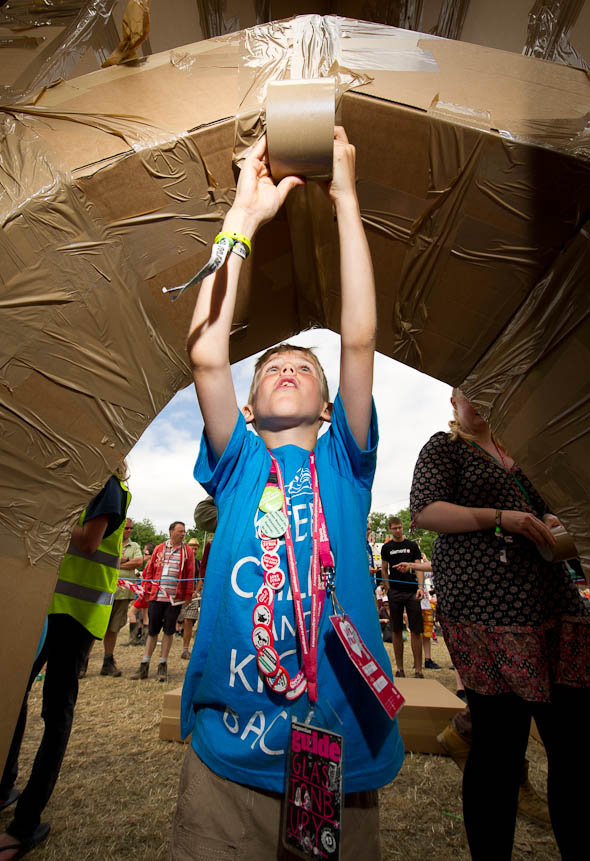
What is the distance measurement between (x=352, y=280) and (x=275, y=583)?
25.0 inches

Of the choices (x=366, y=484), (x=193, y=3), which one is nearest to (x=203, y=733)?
(x=366, y=484)

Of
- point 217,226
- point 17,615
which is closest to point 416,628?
point 17,615

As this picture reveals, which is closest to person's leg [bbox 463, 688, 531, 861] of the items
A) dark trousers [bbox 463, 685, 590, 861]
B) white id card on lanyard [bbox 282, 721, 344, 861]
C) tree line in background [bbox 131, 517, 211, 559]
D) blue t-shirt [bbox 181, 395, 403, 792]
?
dark trousers [bbox 463, 685, 590, 861]

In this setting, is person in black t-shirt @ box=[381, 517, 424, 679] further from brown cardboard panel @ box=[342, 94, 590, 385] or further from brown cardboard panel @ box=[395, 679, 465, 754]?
brown cardboard panel @ box=[342, 94, 590, 385]

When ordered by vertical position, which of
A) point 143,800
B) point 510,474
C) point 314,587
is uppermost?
point 510,474

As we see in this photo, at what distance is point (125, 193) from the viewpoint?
40.3 inches

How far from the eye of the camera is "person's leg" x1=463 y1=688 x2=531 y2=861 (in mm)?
1156

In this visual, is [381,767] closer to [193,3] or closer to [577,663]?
[577,663]

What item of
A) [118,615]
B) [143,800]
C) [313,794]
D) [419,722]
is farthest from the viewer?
[118,615]

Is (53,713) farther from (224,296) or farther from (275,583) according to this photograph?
(224,296)

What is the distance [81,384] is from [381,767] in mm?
1033

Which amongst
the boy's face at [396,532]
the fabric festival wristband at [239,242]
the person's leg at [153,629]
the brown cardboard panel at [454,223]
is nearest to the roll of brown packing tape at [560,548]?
the brown cardboard panel at [454,223]

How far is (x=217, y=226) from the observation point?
3.82 ft

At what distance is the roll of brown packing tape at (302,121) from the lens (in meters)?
0.86
